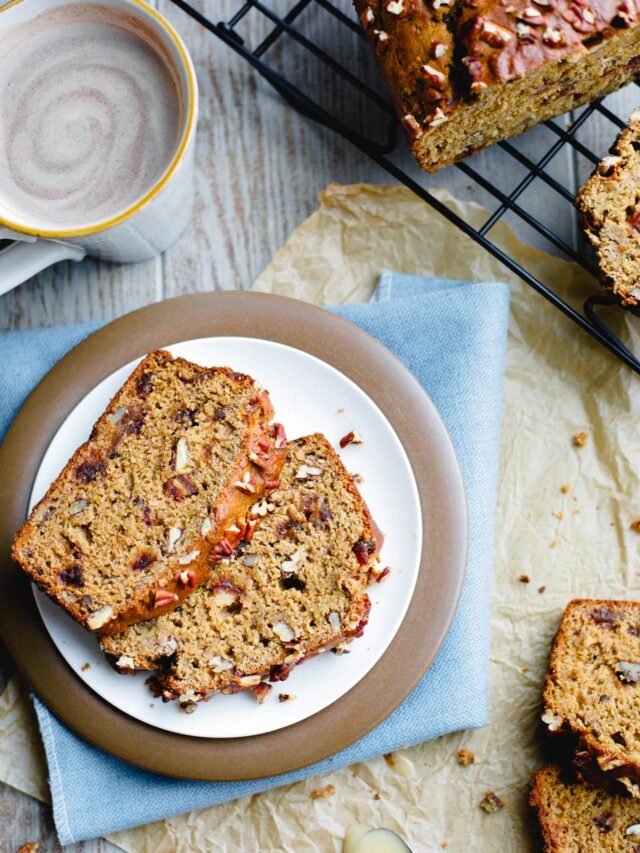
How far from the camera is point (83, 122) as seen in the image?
2.08m

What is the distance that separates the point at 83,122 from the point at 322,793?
5.77ft

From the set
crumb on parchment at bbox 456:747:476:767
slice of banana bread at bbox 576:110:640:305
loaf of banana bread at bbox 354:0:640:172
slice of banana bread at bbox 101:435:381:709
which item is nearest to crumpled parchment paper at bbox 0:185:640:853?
crumb on parchment at bbox 456:747:476:767

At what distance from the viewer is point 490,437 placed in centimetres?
225

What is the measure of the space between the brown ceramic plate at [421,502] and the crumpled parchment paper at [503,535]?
0.26 m

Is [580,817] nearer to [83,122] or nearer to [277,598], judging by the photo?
[277,598]

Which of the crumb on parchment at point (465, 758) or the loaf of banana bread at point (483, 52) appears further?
the crumb on parchment at point (465, 758)

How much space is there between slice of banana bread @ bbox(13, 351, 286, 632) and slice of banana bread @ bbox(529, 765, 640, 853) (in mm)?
1019

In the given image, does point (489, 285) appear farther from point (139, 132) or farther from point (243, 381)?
point (139, 132)

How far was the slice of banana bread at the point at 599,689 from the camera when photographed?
2086 millimetres

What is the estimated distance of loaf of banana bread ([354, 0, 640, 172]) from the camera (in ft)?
6.40

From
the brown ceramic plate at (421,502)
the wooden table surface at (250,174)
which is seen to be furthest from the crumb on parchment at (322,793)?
the wooden table surface at (250,174)

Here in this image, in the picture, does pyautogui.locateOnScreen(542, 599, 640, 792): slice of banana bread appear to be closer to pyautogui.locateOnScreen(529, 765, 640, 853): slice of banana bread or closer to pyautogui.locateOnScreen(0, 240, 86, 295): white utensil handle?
pyautogui.locateOnScreen(529, 765, 640, 853): slice of banana bread

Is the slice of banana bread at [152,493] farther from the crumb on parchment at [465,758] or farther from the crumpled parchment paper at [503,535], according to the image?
the crumb on parchment at [465,758]

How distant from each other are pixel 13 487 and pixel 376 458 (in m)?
0.88
